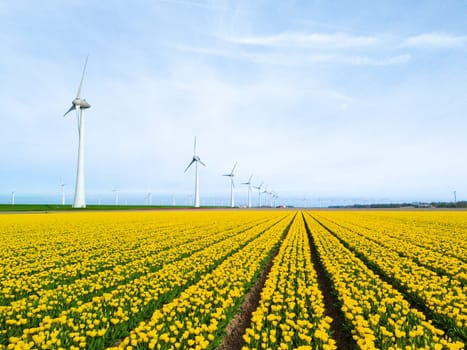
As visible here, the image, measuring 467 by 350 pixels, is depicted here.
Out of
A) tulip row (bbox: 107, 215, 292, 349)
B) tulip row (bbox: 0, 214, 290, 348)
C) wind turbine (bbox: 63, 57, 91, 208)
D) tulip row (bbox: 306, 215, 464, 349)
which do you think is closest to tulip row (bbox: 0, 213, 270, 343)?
tulip row (bbox: 0, 214, 290, 348)

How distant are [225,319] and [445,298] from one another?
633 centimetres

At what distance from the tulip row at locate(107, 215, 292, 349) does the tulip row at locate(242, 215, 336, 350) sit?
765 millimetres

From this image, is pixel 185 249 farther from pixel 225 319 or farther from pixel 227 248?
pixel 225 319

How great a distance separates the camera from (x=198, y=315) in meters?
7.35

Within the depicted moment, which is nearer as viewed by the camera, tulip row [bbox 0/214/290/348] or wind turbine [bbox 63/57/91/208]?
tulip row [bbox 0/214/290/348]

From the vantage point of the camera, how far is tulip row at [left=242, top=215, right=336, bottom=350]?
18.8 ft

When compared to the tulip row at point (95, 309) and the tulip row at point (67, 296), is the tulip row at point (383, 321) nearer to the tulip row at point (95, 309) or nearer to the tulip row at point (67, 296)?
the tulip row at point (95, 309)

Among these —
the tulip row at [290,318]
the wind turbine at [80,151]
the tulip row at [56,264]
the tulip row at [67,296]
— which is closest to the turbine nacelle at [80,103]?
the wind turbine at [80,151]

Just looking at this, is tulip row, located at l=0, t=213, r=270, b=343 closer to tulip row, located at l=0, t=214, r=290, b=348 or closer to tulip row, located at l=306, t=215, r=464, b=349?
tulip row, located at l=0, t=214, r=290, b=348

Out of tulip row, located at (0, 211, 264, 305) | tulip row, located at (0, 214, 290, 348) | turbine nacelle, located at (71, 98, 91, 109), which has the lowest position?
tulip row, located at (0, 211, 264, 305)

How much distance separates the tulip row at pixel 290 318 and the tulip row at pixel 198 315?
30.1 inches

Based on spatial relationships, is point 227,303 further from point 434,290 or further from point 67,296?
point 434,290

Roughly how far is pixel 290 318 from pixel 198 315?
2.25m

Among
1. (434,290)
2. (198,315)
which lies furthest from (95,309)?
(434,290)
